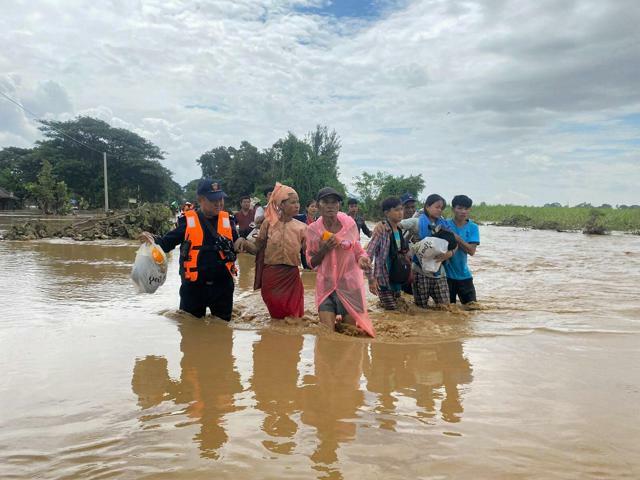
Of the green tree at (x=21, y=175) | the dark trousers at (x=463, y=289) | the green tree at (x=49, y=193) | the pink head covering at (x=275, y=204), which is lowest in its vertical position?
the dark trousers at (x=463, y=289)

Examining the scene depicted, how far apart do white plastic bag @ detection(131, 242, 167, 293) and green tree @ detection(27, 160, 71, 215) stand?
32.9m

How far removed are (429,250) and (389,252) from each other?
453 mm

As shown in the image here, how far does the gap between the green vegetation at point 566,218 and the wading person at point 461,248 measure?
24.4m

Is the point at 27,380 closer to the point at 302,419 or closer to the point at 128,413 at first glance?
the point at 128,413

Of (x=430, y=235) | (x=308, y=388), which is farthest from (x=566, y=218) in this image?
(x=308, y=388)

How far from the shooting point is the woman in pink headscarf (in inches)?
193

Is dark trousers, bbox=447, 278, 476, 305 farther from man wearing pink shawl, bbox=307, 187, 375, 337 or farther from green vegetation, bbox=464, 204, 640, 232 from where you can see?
green vegetation, bbox=464, 204, 640, 232

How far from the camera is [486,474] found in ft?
6.93

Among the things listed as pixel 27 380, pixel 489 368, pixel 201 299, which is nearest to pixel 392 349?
pixel 489 368

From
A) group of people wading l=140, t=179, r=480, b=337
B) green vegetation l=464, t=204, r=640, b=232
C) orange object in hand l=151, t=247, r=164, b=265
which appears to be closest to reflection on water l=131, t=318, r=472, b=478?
group of people wading l=140, t=179, r=480, b=337

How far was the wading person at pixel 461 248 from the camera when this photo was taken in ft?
19.2

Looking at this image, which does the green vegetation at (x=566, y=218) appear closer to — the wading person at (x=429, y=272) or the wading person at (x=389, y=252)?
the wading person at (x=429, y=272)

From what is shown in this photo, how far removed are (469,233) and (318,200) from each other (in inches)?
86.8

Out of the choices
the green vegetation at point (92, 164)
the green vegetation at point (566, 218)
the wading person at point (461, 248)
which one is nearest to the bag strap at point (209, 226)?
the wading person at point (461, 248)
